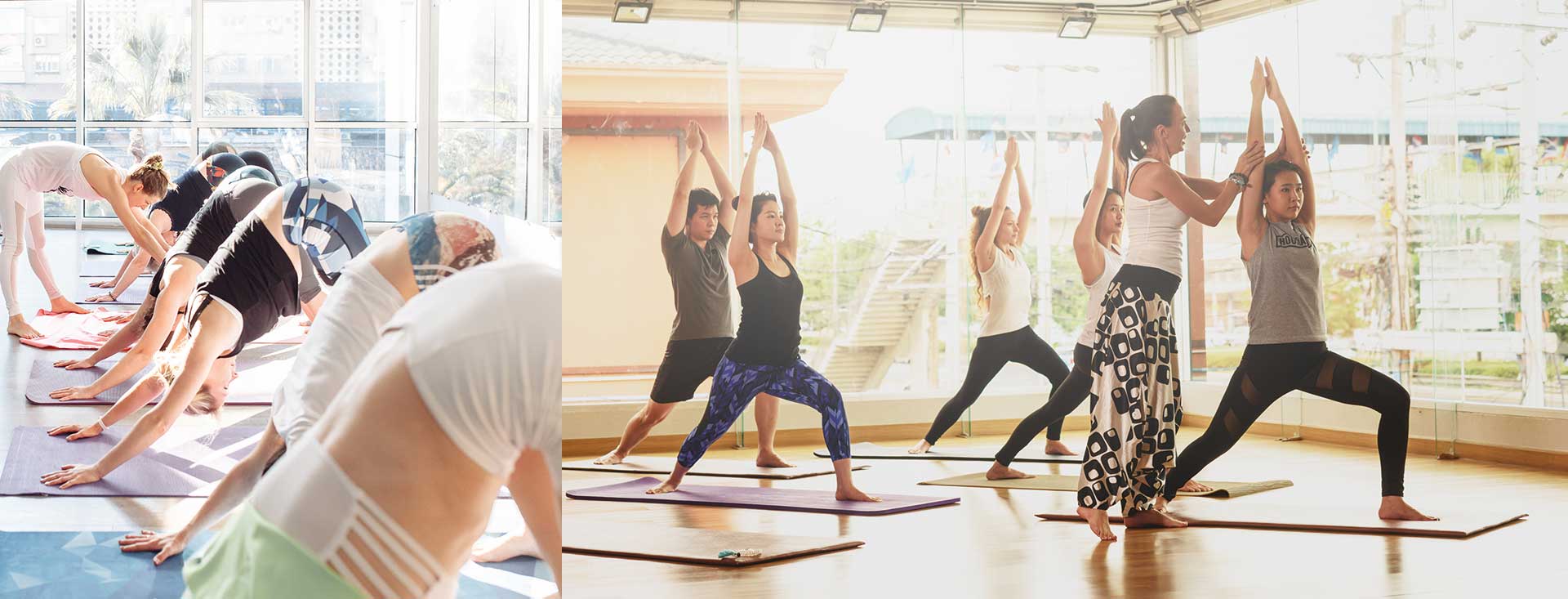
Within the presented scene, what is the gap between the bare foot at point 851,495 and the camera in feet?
13.8

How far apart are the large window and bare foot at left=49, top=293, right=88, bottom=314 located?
14.2 inches

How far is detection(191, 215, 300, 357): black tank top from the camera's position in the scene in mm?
2057

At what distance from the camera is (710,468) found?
4.93 metres

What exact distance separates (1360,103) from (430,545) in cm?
567

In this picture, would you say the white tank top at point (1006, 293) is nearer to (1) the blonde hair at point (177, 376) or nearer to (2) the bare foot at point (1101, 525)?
Result: (2) the bare foot at point (1101, 525)

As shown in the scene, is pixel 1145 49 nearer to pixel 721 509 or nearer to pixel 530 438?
pixel 721 509

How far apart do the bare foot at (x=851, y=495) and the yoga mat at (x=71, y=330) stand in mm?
3171

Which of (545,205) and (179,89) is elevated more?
(179,89)

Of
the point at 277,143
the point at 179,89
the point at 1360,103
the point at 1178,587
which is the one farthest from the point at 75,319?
the point at 1360,103

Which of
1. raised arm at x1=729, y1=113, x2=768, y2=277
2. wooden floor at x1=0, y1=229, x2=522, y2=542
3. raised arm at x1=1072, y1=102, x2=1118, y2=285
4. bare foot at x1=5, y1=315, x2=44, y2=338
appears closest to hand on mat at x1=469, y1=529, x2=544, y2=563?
wooden floor at x1=0, y1=229, x2=522, y2=542

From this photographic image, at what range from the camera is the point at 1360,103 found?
5.58 meters

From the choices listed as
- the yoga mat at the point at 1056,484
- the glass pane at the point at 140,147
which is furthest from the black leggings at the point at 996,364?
the glass pane at the point at 140,147

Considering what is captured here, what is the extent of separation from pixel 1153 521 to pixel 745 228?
206cm

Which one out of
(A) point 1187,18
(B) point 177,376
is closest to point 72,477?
(B) point 177,376
